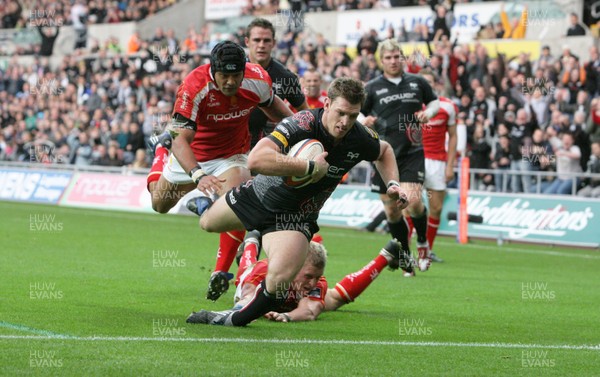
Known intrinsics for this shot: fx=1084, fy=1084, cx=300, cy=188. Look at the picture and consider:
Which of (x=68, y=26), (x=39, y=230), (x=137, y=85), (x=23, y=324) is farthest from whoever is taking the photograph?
(x=68, y=26)

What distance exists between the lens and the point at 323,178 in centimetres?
842

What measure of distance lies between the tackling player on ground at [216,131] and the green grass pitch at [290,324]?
3.09ft

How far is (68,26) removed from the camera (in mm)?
41312

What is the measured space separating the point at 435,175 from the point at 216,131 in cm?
614

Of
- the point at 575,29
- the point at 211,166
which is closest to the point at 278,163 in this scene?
the point at 211,166

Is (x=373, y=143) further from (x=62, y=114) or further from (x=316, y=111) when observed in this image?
(x=62, y=114)

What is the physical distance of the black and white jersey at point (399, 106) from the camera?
46.1 feet

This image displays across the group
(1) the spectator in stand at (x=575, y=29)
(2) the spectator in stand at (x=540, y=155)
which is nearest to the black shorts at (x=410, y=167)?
(2) the spectator in stand at (x=540, y=155)

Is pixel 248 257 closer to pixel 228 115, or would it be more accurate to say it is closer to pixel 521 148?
pixel 228 115

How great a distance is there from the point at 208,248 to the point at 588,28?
12.9 meters

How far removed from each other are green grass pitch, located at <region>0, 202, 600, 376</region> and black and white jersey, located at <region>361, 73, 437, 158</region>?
5.93ft

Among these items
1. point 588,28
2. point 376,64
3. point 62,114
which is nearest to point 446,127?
point 376,64

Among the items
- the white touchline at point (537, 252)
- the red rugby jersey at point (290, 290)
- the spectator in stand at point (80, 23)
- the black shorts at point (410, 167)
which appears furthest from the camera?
the spectator in stand at point (80, 23)

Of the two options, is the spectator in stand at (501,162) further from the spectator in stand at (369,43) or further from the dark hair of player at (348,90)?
the dark hair of player at (348,90)
